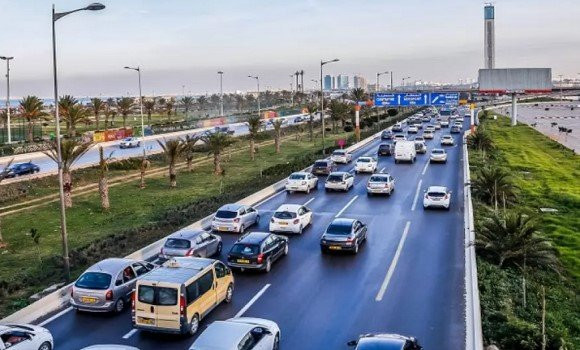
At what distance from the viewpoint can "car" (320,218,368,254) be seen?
25.3 metres

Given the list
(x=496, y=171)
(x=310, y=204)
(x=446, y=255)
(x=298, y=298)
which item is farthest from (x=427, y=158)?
(x=298, y=298)

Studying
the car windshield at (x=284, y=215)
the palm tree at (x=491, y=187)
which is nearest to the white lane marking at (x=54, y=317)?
the car windshield at (x=284, y=215)

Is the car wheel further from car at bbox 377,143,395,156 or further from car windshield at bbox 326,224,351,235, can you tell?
car at bbox 377,143,395,156

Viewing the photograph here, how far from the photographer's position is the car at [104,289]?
18.5m

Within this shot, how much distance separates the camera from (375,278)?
22297 mm

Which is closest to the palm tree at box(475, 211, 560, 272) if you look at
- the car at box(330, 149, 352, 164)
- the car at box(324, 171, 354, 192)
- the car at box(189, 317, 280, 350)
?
the car at box(189, 317, 280, 350)

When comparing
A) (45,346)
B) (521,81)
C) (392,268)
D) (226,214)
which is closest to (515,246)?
(392,268)

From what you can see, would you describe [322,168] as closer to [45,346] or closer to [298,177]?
[298,177]

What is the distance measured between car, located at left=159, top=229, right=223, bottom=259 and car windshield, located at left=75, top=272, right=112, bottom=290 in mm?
4501

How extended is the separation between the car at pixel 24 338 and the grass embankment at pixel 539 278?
445 inches

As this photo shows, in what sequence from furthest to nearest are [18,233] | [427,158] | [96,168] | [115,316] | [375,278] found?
[427,158] < [96,168] < [18,233] < [375,278] < [115,316]

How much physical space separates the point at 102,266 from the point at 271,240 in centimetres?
689

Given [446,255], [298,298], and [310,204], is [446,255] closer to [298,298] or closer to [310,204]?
[298,298]

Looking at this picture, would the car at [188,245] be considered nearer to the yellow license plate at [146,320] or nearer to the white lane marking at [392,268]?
the yellow license plate at [146,320]
